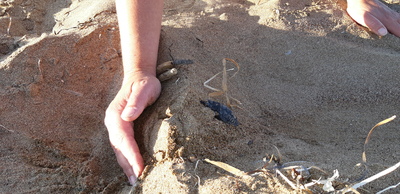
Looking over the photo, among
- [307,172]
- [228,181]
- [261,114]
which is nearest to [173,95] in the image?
[261,114]

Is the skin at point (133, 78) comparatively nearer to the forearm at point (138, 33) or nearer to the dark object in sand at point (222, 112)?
the forearm at point (138, 33)

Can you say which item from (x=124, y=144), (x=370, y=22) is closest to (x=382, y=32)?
(x=370, y=22)

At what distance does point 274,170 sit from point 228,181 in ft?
0.53

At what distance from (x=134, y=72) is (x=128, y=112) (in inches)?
13.4

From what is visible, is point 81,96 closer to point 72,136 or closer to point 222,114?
point 72,136

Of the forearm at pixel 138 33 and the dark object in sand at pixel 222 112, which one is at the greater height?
the forearm at pixel 138 33

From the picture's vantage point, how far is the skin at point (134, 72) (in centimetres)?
164

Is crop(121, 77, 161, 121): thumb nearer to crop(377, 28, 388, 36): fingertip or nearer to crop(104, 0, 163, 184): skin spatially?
crop(104, 0, 163, 184): skin

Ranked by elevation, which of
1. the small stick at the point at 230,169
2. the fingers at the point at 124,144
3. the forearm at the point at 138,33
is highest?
the forearm at the point at 138,33

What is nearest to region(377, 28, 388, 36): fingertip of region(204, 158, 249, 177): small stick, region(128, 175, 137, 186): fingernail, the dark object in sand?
the dark object in sand

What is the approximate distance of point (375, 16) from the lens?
8.82 ft

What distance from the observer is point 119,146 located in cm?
167

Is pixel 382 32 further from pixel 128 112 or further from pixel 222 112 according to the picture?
pixel 128 112

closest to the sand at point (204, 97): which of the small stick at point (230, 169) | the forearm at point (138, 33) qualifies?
the small stick at point (230, 169)
